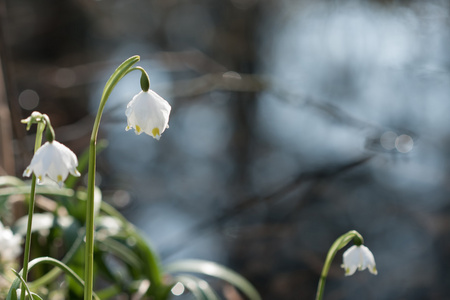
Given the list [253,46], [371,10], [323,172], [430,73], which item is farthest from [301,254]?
[253,46]

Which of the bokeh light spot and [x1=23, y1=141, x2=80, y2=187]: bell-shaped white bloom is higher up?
[x1=23, y1=141, x2=80, y2=187]: bell-shaped white bloom

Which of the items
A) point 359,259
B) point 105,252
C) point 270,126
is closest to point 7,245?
point 105,252

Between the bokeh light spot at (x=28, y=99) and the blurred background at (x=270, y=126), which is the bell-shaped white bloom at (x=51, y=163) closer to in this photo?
the blurred background at (x=270, y=126)

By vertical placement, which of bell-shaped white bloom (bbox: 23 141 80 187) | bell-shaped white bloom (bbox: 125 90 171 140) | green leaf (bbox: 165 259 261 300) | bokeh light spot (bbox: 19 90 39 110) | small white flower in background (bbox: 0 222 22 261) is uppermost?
bell-shaped white bloom (bbox: 125 90 171 140)

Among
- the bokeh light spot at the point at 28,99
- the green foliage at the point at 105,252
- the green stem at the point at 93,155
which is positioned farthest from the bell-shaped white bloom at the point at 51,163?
the bokeh light spot at the point at 28,99

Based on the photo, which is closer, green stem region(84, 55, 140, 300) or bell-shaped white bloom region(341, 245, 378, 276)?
green stem region(84, 55, 140, 300)

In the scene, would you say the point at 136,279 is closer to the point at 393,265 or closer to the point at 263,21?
the point at 393,265

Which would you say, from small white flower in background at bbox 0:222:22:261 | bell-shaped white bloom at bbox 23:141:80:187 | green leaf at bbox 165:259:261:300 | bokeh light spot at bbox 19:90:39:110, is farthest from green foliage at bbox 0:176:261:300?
bokeh light spot at bbox 19:90:39:110

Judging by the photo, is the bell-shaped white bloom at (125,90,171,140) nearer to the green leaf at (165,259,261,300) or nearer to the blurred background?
the green leaf at (165,259,261,300)
